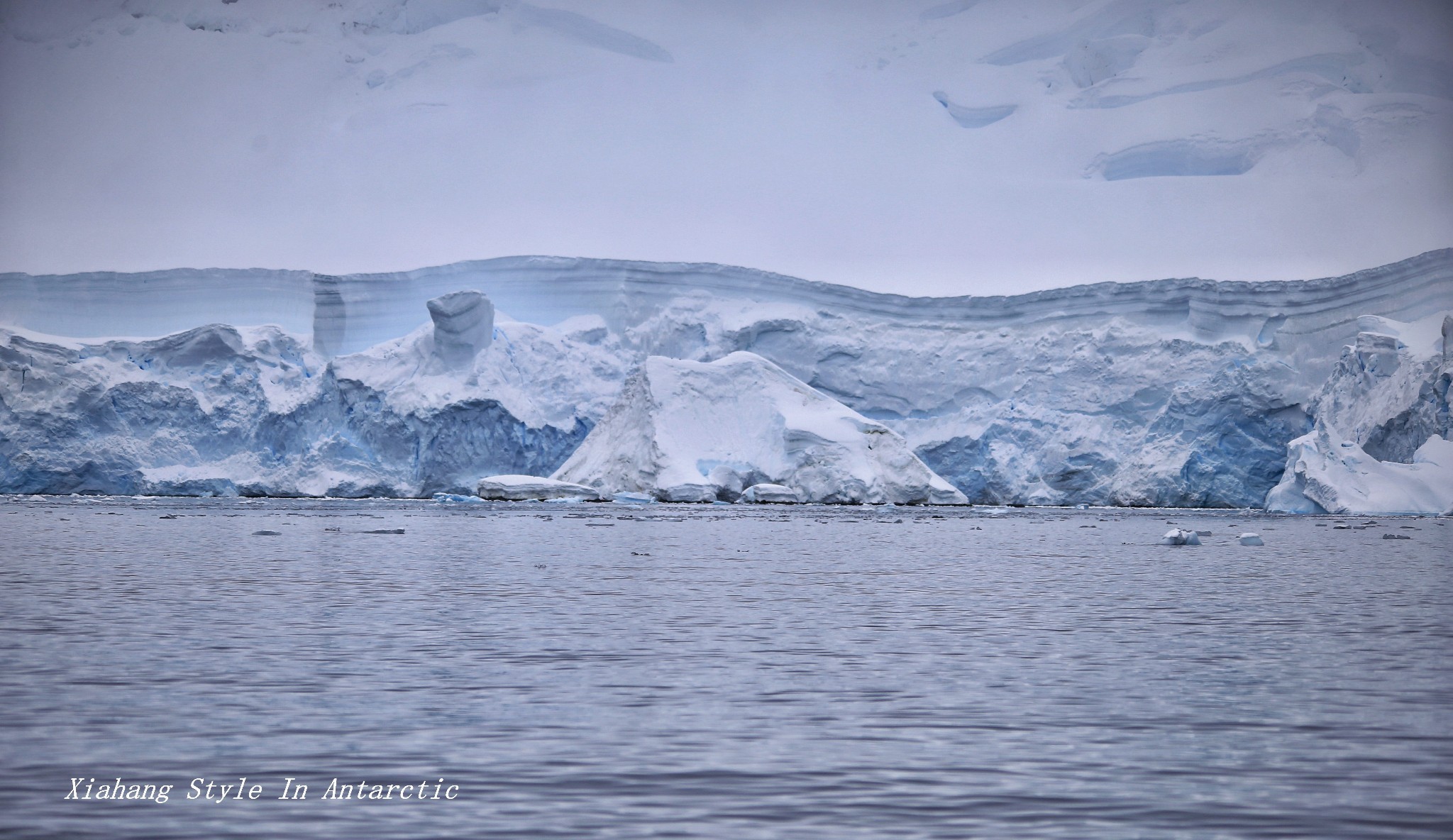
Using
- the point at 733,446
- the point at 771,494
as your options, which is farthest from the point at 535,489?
the point at 771,494

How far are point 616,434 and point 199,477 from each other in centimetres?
1205

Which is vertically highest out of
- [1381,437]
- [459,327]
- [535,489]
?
[459,327]

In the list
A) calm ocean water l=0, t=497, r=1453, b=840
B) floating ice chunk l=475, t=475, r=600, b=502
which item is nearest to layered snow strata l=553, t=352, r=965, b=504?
floating ice chunk l=475, t=475, r=600, b=502

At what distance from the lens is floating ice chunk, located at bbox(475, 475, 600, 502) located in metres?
→ 33.2

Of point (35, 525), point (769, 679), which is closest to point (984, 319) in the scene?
point (35, 525)

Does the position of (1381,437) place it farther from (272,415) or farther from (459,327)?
(272,415)

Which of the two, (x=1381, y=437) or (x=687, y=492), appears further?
(x=687, y=492)

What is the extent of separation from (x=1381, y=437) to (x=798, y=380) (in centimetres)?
1391

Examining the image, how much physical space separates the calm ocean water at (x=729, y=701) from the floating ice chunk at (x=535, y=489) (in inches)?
803

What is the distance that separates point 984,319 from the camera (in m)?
40.8

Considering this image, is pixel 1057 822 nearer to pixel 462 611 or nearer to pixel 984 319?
pixel 462 611

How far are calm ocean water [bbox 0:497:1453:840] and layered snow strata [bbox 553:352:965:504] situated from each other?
65.7ft

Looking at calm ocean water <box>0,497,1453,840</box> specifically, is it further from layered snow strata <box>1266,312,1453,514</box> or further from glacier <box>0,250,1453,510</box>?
glacier <box>0,250,1453,510</box>

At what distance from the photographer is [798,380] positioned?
121ft
